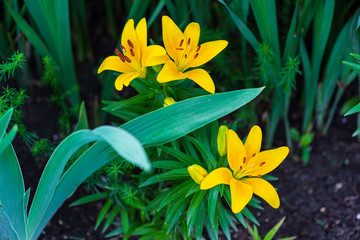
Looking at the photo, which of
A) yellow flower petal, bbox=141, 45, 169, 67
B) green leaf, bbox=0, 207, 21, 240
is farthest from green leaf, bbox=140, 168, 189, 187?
green leaf, bbox=0, 207, 21, 240

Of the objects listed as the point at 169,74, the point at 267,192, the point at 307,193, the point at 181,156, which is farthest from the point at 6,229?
the point at 307,193

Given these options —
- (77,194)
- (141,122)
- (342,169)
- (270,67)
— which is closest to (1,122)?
(141,122)

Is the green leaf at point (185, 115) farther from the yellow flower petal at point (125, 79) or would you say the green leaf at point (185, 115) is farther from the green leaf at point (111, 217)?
the green leaf at point (111, 217)

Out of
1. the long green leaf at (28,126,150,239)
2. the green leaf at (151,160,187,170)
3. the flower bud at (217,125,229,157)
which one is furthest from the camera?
the green leaf at (151,160,187,170)

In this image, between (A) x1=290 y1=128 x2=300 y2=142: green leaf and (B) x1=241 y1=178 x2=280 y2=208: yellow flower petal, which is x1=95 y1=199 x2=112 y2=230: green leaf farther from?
(A) x1=290 y1=128 x2=300 y2=142: green leaf

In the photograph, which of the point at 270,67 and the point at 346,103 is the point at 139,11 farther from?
the point at 346,103

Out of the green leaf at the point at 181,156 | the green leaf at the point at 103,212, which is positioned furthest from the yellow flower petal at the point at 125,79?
the green leaf at the point at 103,212
